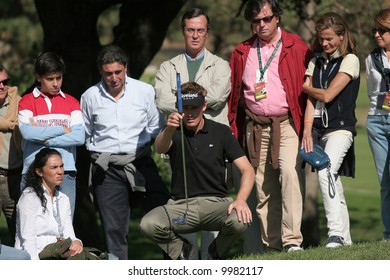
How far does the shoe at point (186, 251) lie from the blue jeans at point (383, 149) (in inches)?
73.8

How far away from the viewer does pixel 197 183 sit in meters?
9.15

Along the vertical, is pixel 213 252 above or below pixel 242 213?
below

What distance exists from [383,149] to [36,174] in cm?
305

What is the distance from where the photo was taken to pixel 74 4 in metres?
13.9

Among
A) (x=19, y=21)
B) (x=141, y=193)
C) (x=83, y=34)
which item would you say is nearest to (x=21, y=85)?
(x=83, y=34)

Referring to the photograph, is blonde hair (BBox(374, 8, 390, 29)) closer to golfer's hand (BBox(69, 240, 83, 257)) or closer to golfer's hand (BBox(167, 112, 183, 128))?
golfer's hand (BBox(167, 112, 183, 128))

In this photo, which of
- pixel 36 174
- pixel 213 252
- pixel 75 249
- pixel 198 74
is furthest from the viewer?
pixel 198 74

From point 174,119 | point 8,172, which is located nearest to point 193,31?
point 174,119

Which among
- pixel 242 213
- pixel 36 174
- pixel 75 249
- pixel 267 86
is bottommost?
pixel 75 249

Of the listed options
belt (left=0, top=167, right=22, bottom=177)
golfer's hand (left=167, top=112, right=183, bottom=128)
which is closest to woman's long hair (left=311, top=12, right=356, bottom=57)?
golfer's hand (left=167, top=112, right=183, bottom=128)

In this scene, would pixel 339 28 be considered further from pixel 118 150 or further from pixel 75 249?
pixel 75 249

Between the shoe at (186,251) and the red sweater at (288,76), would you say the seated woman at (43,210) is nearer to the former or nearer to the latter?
the shoe at (186,251)

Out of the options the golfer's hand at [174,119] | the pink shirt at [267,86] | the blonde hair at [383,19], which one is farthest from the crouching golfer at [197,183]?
the blonde hair at [383,19]

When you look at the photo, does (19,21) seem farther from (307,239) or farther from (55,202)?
(55,202)
